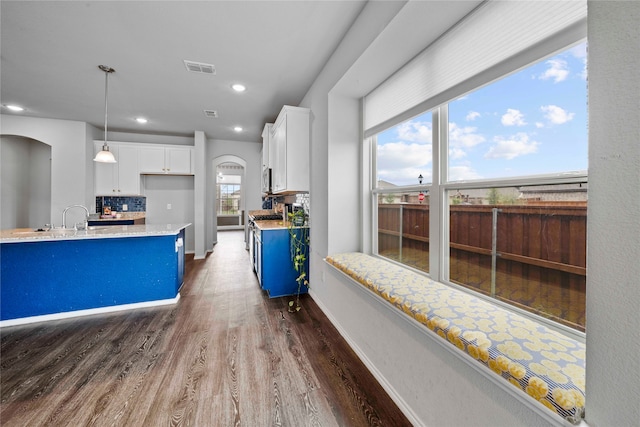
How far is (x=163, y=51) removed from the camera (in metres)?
2.45

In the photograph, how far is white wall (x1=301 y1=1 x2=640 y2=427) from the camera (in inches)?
23.2

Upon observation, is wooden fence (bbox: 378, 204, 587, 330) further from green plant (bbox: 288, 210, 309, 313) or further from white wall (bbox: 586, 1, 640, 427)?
green plant (bbox: 288, 210, 309, 313)

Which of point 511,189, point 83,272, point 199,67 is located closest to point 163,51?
point 199,67

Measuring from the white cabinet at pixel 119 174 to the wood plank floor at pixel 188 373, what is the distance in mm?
3285

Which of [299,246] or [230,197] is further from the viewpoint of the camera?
[230,197]

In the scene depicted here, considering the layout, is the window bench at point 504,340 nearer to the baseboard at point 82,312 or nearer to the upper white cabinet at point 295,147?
the upper white cabinet at point 295,147

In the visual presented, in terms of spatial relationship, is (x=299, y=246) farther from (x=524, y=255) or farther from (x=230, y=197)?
(x=230, y=197)

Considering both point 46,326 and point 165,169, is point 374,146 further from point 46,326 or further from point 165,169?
point 165,169

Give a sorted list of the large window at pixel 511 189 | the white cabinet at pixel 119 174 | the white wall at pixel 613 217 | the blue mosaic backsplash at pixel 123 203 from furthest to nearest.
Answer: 1. the blue mosaic backsplash at pixel 123 203
2. the white cabinet at pixel 119 174
3. the large window at pixel 511 189
4. the white wall at pixel 613 217

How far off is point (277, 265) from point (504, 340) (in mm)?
2518

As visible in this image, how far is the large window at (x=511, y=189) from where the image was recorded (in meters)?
1.08

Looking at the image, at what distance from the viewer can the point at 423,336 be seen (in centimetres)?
130

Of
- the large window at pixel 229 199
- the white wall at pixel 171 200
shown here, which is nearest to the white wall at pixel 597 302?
the white wall at pixel 171 200

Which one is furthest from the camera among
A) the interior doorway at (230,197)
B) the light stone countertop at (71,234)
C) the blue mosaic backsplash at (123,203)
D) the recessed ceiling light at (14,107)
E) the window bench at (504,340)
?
the interior doorway at (230,197)
